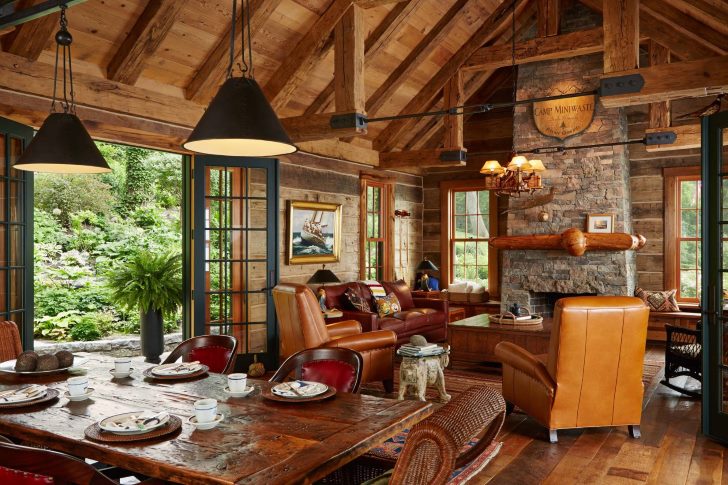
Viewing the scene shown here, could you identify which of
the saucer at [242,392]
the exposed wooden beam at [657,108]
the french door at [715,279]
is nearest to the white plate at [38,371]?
the saucer at [242,392]

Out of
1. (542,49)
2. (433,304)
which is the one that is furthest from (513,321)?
(542,49)

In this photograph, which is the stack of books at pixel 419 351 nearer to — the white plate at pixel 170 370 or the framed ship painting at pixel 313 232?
the white plate at pixel 170 370

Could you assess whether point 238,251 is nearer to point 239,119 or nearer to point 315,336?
point 315,336

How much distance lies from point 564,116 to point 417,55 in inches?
93.4

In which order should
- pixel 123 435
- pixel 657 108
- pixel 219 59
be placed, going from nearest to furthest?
pixel 123 435
pixel 219 59
pixel 657 108

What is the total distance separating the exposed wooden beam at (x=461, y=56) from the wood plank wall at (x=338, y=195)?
3.80 ft

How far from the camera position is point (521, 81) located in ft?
30.6

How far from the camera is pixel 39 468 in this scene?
173 cm

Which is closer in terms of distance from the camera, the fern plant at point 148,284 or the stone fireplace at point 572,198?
the fern plant at point 148,284

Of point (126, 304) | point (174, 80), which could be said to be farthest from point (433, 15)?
point (126, 304)

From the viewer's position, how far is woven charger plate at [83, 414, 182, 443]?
207 cm

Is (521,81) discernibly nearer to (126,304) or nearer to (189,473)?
(126,304)

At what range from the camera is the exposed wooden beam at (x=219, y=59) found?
19.9 ft

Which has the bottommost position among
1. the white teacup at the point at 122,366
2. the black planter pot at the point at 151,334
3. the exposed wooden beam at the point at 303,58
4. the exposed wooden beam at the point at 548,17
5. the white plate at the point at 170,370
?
the black planter pot at the point at 151,334
